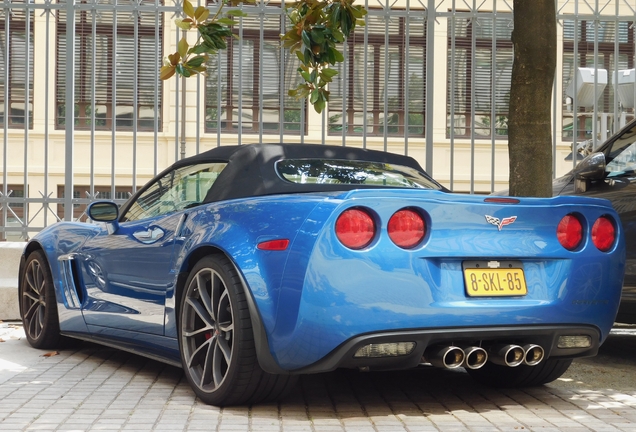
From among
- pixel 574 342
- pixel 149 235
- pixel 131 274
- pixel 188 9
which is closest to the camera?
pixel 574 342

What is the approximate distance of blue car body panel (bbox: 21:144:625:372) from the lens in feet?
15.2

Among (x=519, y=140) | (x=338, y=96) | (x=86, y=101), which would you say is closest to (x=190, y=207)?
(x=519, y=140)

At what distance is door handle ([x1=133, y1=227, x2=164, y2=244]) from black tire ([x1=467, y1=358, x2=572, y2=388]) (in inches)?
77.5

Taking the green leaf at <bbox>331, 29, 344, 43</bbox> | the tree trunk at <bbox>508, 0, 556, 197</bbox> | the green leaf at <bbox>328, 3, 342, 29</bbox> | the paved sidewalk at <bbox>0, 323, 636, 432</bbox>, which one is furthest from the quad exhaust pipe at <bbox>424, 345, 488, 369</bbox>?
the green leaf at <bbox>331, 29, 344, 43</bbox>

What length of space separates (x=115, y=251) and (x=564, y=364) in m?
2.67

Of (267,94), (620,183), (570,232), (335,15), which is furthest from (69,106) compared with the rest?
(267,94)

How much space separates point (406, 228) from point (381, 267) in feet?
0.75

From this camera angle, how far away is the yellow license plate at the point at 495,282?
488 cm

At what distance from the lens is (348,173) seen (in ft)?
19.1

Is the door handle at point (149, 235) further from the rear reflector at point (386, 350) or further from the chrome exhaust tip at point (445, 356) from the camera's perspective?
the chrome exhaust tip at point (445, 356)

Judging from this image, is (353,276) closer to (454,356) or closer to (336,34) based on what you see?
(454,356)

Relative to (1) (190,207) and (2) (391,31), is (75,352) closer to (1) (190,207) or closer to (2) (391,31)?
(1) (190,207)

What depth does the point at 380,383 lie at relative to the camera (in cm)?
605

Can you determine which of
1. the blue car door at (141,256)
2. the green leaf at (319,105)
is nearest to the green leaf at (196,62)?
the blue car door at (141,256)
